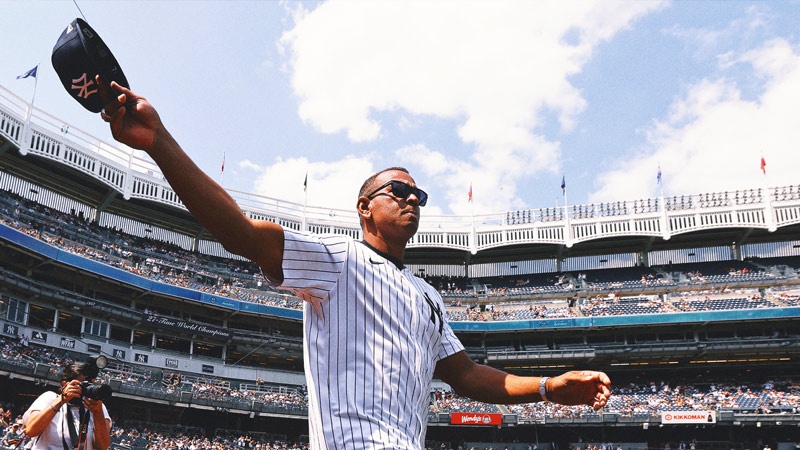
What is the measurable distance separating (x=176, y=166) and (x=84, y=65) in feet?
1.65

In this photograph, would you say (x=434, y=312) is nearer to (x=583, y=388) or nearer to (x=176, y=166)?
(x=583, y=388)

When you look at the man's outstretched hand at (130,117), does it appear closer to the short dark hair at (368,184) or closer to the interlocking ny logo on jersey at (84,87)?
the interlocking ny logo on jersey at (84,87)

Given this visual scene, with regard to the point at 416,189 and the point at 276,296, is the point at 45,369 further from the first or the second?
the point at 416,189

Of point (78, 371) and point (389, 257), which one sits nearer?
point (389, 257)

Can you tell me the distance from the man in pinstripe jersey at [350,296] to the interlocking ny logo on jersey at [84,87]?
0.08 meters

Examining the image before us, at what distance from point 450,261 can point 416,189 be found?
51.3 metres

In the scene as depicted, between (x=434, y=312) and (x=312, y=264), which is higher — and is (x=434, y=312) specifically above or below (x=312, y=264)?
below

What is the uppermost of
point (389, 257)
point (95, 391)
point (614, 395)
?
point (389, 257)

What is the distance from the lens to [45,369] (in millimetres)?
30734

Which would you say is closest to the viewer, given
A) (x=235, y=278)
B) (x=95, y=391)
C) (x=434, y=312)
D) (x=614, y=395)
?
(x=434, y=312)

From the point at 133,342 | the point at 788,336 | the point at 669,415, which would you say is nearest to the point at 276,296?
the point at 133,342

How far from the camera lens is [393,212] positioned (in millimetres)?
3020

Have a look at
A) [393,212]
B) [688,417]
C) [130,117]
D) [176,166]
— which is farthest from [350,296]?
[688,417]

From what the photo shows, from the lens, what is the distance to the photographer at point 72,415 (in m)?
4.76
